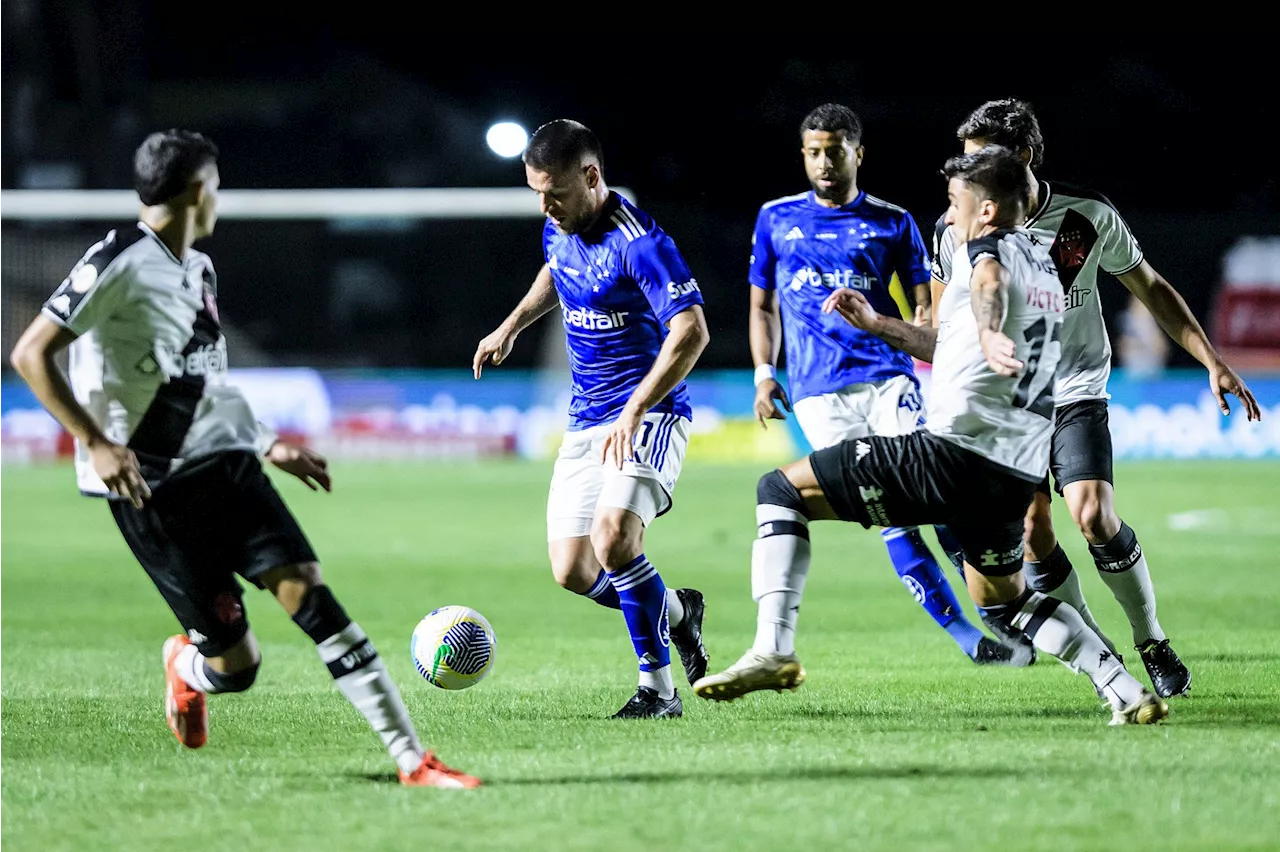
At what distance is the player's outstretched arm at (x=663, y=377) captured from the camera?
582cm

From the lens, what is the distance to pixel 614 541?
6.11 metres

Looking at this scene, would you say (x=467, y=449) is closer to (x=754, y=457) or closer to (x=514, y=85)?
(x=754, y=457)

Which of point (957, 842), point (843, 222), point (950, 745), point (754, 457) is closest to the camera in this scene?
point (957, 842)

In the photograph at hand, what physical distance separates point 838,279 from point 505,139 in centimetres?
2526

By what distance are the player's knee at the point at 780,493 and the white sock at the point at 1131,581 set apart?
1.65 metres

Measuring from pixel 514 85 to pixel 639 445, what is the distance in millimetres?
28528

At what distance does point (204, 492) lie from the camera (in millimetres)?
4844

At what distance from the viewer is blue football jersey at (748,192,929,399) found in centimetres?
775

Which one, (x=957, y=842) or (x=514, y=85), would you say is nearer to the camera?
(x=957, y=842)

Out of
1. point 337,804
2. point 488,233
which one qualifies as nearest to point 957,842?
point 337,804

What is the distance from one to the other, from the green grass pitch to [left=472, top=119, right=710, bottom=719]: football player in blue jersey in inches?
15.3

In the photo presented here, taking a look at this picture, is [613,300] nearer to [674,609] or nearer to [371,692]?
[674,609]

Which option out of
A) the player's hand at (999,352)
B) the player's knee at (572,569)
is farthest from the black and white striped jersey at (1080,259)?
the player's knee at (572,569)

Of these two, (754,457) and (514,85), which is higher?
(514,85)
